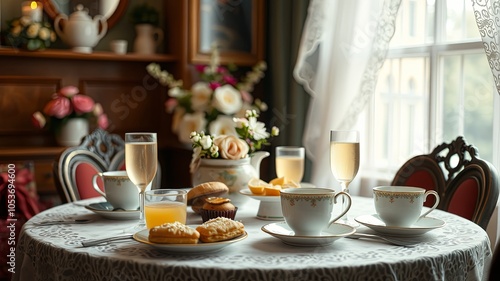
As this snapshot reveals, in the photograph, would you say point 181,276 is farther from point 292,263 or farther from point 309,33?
point 309,33

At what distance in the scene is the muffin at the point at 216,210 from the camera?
5.71ft

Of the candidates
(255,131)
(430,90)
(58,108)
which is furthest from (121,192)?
(58,108)

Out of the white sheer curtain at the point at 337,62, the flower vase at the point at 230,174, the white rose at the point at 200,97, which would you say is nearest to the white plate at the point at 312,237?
the flower vase at the point at 230,174

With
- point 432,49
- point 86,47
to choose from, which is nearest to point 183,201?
point 432,49

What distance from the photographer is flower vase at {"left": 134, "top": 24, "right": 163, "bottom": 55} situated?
3.77 m

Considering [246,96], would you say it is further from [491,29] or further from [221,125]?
[491,29]

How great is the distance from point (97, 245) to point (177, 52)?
7.83 feet

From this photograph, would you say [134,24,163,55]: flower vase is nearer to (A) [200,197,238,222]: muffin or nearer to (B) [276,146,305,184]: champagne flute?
(B) [276,146,305,184]: champagne flute

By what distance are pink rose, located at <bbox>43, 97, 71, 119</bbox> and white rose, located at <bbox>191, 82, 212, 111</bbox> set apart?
670 mm

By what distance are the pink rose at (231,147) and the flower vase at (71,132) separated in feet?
5.59

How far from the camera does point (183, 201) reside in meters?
1.61

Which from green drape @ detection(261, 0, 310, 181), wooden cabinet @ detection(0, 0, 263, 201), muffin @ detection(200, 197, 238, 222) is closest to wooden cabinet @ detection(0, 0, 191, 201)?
wooden cabinet @ detection(0, 0, 263, 201)

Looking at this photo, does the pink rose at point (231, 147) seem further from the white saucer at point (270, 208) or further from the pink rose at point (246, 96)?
the pink rose at point (246, 96)

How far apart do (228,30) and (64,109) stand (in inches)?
41.4
